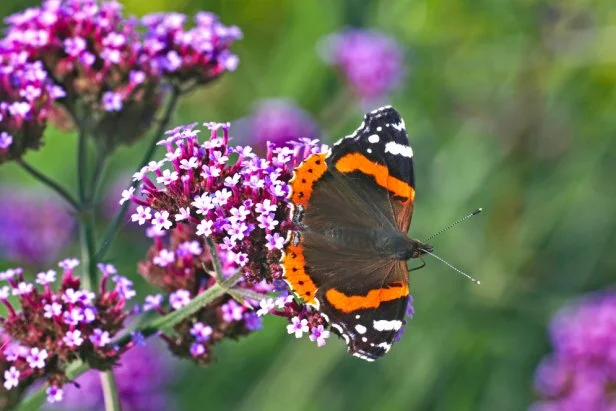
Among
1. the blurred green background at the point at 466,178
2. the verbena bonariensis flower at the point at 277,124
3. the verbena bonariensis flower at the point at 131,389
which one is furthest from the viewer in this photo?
the verbena bonariensis flower at the point at 277,124

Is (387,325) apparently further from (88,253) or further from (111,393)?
(88,253)

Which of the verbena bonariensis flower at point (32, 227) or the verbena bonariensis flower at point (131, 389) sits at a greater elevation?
the verbena bonariensis flower at point (32, 227)

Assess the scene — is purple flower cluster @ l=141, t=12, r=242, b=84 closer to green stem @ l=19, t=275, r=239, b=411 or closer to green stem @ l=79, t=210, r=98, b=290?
green stem @ l=79, t=210, r=98, b=290

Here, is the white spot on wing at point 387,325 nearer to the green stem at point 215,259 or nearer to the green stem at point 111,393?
the green stem at point 215,259

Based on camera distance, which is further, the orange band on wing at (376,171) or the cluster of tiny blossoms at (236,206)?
the orange band on wing at (376,171)

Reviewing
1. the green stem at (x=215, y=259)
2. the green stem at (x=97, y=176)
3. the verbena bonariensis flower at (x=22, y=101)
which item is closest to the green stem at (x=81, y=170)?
the green stem at (x=97, y=176)

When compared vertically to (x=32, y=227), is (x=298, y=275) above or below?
below

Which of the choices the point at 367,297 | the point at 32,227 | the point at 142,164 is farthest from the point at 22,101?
the point at 32,227
